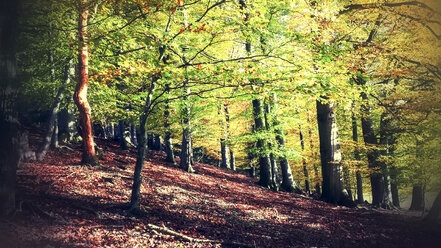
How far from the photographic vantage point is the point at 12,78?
4688 mm

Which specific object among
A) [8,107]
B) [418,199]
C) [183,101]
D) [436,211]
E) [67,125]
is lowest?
[418,199]

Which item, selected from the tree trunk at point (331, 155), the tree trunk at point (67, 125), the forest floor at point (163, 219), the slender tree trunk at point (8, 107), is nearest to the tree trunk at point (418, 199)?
the tree trunk at point (331, 155)

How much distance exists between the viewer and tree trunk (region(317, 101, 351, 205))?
40.7 feet

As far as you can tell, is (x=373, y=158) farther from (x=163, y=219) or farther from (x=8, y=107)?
(x=8, y=107)

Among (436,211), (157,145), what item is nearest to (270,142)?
(436,211)

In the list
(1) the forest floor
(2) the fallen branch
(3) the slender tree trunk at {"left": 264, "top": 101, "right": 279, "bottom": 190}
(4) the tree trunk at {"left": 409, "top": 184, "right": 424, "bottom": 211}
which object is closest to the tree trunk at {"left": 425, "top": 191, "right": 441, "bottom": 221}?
(1) the forest floor

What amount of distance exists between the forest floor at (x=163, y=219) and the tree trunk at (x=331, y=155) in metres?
1.07

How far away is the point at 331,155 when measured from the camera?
12.4 m

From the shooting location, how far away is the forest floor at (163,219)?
5.17m

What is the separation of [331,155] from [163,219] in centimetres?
918

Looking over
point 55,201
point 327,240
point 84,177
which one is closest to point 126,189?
point 84,177

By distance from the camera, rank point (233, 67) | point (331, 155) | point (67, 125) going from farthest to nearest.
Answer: point (67, 125)
point (331, 155)
point (233, 67)

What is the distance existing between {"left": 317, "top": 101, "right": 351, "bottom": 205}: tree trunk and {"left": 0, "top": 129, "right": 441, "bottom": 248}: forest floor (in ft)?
3.50

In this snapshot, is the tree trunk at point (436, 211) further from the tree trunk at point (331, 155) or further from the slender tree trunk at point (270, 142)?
the slender tree trunk at point (270, 142)
